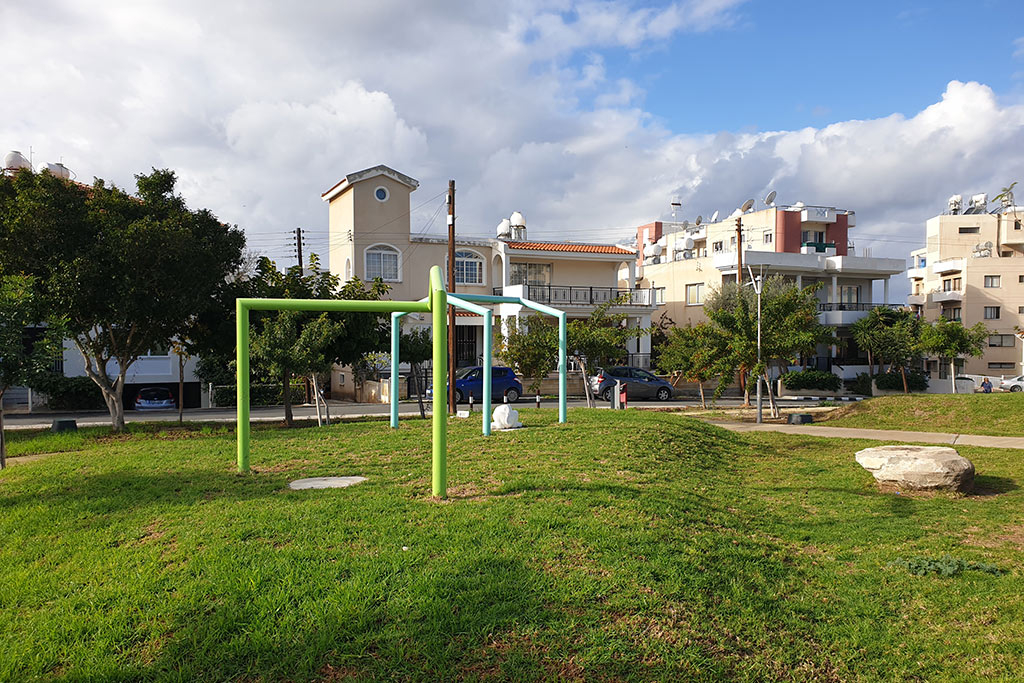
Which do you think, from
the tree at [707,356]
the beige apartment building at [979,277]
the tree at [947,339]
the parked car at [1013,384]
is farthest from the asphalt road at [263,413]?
the beige apartment building at [979,277]

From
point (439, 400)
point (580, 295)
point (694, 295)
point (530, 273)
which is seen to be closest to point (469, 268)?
point (530, 273)

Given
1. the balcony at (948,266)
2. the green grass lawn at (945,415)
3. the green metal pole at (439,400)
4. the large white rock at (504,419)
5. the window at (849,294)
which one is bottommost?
the green grass lawn at (945,415)

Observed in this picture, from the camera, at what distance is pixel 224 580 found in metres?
5.89

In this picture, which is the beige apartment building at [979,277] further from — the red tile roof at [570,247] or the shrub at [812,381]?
the red tile roof at [570,247]

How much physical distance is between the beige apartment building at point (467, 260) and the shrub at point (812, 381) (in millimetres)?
8093

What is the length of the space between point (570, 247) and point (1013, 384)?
88.3 feet

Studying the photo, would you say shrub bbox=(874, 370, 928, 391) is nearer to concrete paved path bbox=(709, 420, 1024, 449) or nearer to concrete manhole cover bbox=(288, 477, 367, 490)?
concrete paved path bbox=(709, 420, 1024, 449)

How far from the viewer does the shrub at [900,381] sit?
3906 cm

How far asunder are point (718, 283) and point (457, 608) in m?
41.9

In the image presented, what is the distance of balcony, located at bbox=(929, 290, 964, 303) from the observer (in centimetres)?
5166

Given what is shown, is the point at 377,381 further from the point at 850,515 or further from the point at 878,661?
the point at 878,661

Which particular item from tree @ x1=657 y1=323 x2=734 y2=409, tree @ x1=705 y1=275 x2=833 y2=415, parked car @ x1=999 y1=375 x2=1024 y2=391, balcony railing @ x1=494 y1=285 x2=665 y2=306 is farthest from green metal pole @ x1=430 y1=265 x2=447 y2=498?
parked car @ x1=999 y1=375 x2=1024 y2=391

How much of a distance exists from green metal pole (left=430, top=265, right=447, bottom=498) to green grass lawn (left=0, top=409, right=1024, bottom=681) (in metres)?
0.38

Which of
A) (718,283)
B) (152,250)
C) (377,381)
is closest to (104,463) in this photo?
(152,250)
